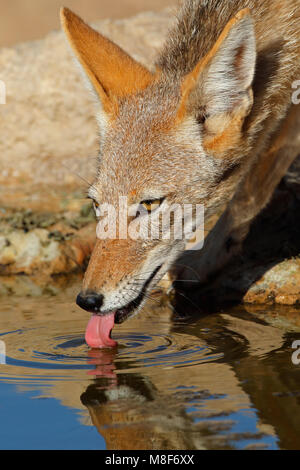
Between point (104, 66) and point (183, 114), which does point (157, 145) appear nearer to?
point (183, 114)

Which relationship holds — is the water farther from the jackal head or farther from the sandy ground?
the sandy ground

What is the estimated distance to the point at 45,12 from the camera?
64.7ft

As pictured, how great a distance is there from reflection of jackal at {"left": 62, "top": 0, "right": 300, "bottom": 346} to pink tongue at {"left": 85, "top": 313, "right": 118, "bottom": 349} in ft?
0.33

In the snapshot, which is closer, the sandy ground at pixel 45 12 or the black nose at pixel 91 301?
the black nose at pixel 91 301

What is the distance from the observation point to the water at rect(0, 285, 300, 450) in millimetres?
3424

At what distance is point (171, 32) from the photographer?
6.45m

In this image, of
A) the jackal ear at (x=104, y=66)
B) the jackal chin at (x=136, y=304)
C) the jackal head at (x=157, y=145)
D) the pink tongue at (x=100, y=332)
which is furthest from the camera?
the jackal ear at (x=104, y=66)

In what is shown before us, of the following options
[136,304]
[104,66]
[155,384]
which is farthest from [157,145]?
[155,384]

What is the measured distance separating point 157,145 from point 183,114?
1.01 feet

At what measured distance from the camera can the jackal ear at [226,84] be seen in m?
4.72

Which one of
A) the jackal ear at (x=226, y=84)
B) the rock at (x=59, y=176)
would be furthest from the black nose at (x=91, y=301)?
the rock at (x=59, y=176)

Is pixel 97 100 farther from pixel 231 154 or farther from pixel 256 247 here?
pixel 256 247

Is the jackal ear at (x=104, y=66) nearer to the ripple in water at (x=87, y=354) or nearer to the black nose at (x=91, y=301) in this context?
the black nose at (x=91, y=301)
